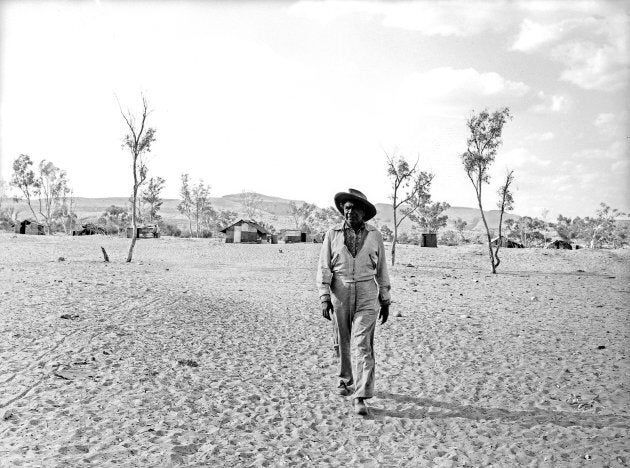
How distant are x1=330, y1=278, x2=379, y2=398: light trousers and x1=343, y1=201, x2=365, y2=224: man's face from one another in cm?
67

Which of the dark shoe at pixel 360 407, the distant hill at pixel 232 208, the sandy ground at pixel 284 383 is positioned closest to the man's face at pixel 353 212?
the dark shoe at pixel 360 407

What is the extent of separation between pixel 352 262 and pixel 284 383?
1.87 m

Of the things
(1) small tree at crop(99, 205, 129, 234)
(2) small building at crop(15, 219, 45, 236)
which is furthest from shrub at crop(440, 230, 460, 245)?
(2) small building at crop(15, 219, 45, 236)

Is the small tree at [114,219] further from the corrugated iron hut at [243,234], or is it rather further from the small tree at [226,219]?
the corrugated iron hut at [243,234]

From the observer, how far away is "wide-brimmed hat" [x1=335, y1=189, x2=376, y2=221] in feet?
16.3

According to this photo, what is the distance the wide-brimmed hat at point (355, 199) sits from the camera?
196 inches

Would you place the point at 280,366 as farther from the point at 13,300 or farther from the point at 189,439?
the point at 13,300

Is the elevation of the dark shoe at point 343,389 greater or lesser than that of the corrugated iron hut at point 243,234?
lesser

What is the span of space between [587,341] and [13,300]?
1106cm

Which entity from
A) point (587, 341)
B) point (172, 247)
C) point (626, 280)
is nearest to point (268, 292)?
point (587, 341)

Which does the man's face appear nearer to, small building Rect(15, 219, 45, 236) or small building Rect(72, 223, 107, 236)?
small building Rect(15, 219, 45, 236)

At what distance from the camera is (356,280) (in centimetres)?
495

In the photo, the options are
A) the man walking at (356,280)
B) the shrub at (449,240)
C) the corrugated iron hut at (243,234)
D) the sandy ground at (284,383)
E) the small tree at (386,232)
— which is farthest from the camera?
the small tree at (386,232)

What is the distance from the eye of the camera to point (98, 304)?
374 inches
